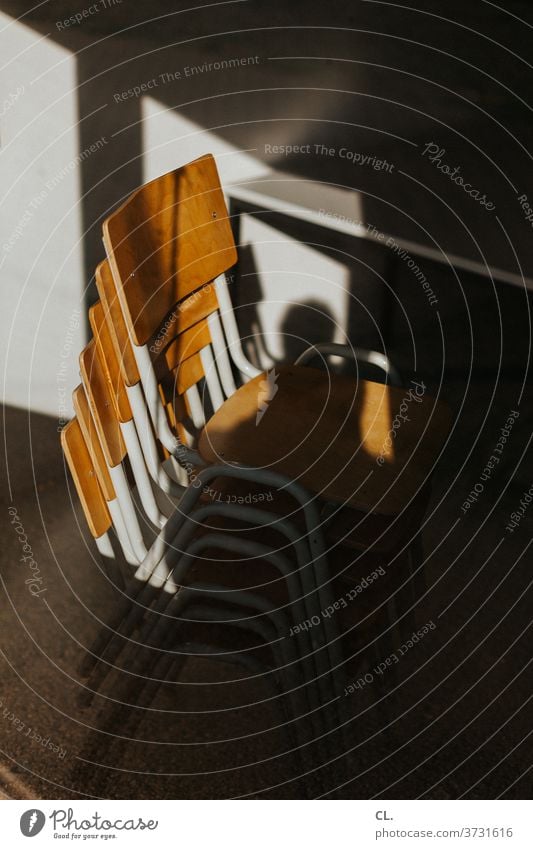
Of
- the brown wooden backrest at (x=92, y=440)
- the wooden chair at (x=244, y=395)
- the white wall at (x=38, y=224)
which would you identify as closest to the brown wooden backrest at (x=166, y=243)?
the wooden chair at (x=244, y=395)

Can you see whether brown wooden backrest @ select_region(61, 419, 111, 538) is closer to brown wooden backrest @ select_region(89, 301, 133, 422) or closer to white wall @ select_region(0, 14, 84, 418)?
brown wooden backrest @ select_region(89, 301, 133, 422)

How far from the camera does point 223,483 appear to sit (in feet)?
4.20

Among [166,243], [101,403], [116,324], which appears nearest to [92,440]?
[101,403]

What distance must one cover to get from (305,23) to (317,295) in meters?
0.44

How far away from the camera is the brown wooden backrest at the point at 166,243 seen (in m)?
1.12

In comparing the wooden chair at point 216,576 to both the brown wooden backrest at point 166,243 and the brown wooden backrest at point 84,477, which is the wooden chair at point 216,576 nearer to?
the brown wooden backrest at point 84,477

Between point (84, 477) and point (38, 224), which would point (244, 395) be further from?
point (38, 224)

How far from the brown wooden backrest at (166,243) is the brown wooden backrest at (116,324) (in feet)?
0.07

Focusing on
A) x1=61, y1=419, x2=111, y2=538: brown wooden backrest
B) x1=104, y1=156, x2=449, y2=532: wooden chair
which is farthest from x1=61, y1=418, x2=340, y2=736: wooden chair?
x1=104, y1=156, x2=449, y2=532: wooden chair

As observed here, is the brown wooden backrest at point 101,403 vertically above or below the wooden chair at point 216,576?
above

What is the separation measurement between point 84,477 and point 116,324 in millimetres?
195

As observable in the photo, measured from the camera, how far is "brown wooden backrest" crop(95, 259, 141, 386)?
113 centimetres
